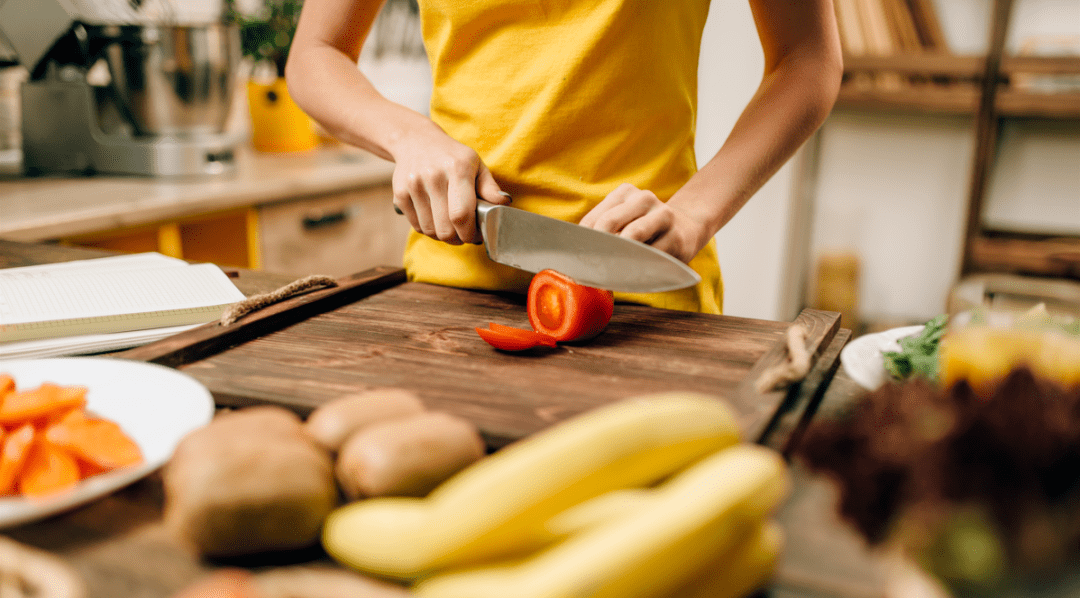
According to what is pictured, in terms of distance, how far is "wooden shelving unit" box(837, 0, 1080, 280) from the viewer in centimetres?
254

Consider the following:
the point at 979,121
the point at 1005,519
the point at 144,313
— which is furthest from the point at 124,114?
the point at 979,121

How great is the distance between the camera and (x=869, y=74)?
283cm

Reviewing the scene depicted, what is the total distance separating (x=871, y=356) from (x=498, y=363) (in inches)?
14.0

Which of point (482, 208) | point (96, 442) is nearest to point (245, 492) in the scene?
point (96, 442)

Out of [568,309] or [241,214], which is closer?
[568,309]

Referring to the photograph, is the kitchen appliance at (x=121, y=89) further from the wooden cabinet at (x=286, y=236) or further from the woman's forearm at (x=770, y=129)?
the woman's forearm at (x=770, y=129)

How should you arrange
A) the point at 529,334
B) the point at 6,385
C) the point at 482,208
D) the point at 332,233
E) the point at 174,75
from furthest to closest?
1. the point at 332,233
2. the point at 174,75
3. the point at 482,208
4. the point at 529,334
5. the point at 6,385

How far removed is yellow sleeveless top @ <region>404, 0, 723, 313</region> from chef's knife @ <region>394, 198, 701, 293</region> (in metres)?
0.19

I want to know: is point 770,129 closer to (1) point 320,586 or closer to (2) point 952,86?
(1) point 320,586

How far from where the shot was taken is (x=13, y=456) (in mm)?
507

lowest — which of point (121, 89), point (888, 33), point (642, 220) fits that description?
point (642, 220)

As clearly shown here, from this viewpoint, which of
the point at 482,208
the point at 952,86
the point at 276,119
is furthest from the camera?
the point at 952,86

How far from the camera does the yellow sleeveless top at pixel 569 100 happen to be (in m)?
1.05

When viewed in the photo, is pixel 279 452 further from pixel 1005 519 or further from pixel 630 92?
pixel 630 92
